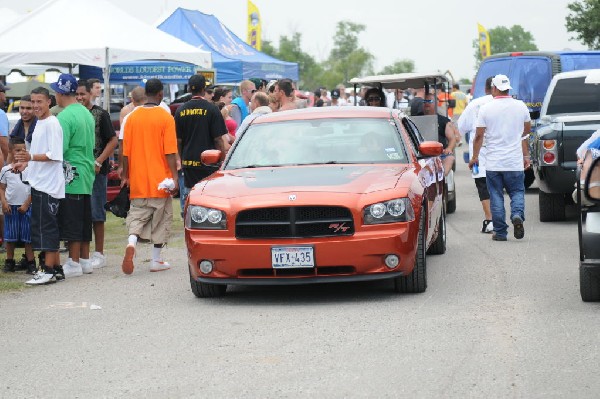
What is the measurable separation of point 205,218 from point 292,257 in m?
0.84

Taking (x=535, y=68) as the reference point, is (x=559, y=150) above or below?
below

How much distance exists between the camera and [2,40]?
67.2ft

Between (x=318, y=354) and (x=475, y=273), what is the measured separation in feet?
13.3

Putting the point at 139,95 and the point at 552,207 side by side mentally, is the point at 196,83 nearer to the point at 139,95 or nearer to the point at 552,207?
the point at 139,95

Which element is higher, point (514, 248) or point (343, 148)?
point (343, 148)

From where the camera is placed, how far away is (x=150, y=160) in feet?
38.7

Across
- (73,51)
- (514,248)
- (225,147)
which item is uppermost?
(73,51)

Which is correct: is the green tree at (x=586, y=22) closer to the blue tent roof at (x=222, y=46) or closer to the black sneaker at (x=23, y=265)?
the blue tent roof at (x=222, y=46)

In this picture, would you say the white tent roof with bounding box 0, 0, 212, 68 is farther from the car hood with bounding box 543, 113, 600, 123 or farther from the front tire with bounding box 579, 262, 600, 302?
the front tire with bounding box 579, 262, 600, 302

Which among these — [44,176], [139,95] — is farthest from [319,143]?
[139,95]

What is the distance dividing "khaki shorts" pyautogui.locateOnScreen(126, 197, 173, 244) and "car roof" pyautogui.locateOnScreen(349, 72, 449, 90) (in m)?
6.41

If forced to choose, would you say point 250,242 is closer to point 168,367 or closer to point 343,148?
point 343,148

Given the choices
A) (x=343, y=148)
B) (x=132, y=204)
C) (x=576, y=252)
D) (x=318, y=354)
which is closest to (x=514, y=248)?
(x=576, y=252)

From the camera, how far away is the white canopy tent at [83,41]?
20078 mm
